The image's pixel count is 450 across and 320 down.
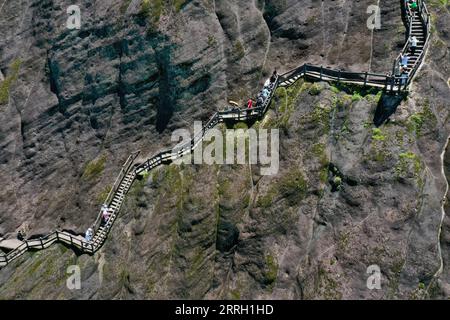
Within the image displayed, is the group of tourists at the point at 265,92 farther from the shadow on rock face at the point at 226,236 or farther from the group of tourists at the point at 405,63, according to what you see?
the shadow on rock face at the point at 226,236

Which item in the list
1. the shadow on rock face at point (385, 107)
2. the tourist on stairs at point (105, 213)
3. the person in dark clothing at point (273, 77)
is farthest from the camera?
the tourist on stairs at point (105, 213)

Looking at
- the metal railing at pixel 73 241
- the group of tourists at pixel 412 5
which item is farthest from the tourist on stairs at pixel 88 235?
the group of tourists at pixel 412 5

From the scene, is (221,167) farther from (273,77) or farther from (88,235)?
(88,235)

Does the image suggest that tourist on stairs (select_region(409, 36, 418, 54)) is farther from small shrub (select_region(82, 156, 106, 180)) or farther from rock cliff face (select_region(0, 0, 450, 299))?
small shrub (select_region(82, 156, 106, 180))

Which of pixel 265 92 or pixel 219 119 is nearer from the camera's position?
pixel 265 92

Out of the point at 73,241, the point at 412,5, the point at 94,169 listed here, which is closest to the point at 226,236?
the point at 73,241

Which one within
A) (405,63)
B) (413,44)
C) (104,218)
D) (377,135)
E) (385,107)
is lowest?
(104,218)
